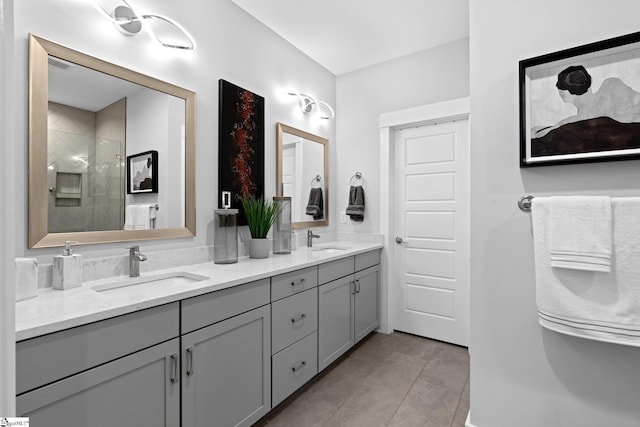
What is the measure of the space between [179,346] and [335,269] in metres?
1.28

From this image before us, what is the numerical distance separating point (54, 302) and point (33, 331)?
0.30m

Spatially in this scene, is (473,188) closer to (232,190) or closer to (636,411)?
(636,411)

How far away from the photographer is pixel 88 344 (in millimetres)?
1062

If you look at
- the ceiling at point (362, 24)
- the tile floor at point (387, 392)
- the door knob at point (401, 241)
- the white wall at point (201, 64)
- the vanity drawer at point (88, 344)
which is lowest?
the tile floor at point (387, 392)

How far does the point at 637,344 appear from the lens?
1209 millimetres

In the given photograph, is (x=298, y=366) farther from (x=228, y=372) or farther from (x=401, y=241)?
(x=401, y=241)

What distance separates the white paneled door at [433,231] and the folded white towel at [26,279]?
2698mm

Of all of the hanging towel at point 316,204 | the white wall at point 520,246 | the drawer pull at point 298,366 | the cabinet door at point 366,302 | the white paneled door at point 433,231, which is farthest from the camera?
the hanging towel at point 316,204

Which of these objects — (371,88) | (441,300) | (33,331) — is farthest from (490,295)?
(371,88)

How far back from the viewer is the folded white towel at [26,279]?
1209 mm

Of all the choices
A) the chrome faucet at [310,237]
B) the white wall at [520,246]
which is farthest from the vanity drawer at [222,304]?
the chrome faucet at [310,237]

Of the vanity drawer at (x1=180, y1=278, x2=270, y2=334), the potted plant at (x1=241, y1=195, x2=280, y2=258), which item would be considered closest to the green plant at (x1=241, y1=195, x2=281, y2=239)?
the potted plant at (x1=241, y1=195, x2=280, y2=258)

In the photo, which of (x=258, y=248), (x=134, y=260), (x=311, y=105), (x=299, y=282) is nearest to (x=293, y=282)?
(x=299, y=282)

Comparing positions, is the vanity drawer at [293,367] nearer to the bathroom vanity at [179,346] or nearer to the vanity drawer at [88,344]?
the bathroom vanity at [179,346]
